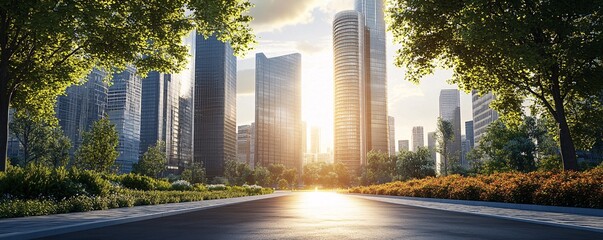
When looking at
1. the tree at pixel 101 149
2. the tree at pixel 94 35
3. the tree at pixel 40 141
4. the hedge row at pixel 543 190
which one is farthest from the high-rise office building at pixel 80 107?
the hedge row at pixel 543 190

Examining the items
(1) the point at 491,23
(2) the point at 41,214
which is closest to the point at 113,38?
(2) the point at 41,214

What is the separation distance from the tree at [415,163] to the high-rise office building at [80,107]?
91.9m

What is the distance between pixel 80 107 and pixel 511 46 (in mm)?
146459

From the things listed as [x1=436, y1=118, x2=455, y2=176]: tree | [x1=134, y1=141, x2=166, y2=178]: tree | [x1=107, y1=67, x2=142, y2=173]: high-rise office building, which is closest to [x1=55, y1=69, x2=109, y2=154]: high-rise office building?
[x1=107, y1=67, x2=142, y2=173]: high-rise office building

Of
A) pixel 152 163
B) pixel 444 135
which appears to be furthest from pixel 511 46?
pixel 152 163

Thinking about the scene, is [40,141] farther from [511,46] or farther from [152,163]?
[511,46]

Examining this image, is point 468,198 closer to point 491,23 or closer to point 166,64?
point 491,23

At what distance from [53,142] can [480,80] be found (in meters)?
65.4

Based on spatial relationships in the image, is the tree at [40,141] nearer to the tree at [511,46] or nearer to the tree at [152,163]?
the tree at [152,163]

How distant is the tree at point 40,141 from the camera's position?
211ft

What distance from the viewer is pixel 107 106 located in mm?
169875

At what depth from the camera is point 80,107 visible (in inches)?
5659

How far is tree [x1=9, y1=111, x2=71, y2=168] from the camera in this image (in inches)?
2537

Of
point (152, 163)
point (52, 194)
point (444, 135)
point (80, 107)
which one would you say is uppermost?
point (80, 107)
